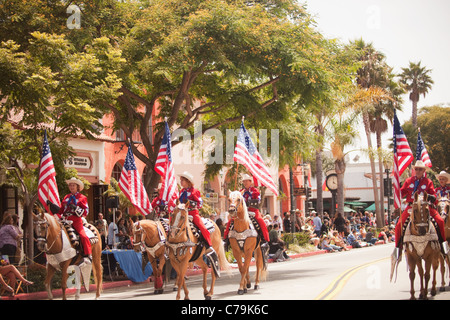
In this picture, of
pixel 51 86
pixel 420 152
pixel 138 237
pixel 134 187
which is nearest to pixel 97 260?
pixel 138 237

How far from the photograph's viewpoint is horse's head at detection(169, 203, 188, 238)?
13523mm

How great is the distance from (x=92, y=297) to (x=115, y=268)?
422cm

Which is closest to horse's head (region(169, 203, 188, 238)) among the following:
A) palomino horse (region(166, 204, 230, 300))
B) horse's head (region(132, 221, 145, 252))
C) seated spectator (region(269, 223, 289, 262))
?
palomino horse (region(166, 204, 230, 300))

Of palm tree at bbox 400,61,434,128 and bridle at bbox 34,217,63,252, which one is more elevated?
palm tree at bbox 400,61,434,128

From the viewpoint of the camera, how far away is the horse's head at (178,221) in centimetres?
1352

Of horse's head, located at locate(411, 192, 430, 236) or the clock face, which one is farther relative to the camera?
the clock face

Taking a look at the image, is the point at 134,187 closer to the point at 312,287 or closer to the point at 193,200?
the point at 193,200

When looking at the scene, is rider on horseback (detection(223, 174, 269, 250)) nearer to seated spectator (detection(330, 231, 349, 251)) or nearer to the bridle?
the bridle

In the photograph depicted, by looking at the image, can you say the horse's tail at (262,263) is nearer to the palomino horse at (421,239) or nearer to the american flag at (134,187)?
the palomino horse at (421,239)

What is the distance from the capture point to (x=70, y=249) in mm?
14359

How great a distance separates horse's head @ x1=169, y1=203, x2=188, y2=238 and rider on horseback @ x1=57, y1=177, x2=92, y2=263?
2.32 meters

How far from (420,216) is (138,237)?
7.80 m

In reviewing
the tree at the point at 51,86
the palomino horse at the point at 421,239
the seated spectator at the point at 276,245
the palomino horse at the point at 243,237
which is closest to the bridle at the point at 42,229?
the palomino horse at the point at 243,237

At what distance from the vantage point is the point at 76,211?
47.8 feet
